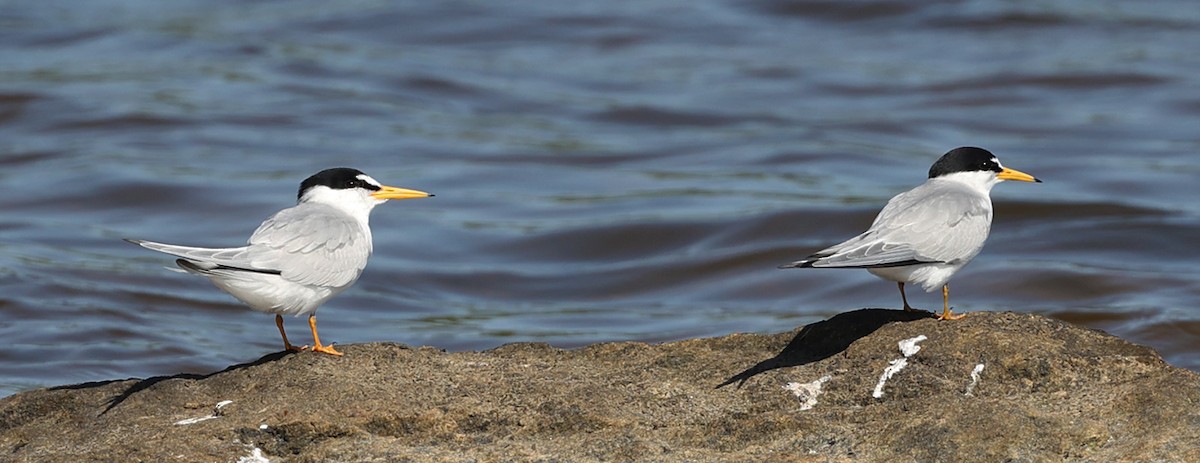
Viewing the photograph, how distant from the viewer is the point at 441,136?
637 inches

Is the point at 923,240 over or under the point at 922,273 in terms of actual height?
over

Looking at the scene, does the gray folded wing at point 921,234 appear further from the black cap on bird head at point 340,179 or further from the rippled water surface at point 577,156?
the rippled water surface at point 577,156

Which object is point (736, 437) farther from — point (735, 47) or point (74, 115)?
point (735, 47)

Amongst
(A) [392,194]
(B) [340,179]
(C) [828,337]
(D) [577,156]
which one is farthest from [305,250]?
(D) [577,156]

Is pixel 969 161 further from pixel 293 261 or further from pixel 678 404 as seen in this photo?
pixel 293 261

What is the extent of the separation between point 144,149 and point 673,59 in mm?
6835

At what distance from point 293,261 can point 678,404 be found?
1826mm

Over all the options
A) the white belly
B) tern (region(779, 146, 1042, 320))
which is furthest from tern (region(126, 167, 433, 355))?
the white belly

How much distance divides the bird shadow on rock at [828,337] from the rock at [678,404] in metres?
0.01

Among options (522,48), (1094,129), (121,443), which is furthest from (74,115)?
(121,443)

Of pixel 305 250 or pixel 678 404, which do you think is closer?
pixel 678 404

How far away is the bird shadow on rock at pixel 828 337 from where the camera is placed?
5949 millimetres

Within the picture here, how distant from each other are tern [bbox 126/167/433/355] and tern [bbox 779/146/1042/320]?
193 cm

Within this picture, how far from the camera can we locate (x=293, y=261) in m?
6.36
